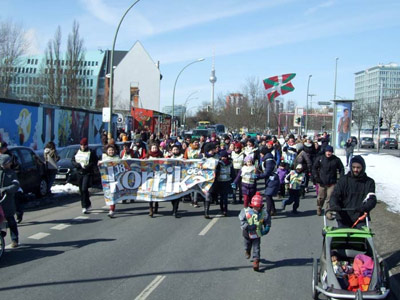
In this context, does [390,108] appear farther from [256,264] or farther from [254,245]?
[256,264]

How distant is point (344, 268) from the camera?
5621 mm

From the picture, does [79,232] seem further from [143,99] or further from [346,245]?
[143,99]

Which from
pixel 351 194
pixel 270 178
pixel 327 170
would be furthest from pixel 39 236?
pixel 327 170

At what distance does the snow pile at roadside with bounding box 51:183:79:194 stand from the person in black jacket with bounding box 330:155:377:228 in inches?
406

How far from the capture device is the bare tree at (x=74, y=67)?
1897 inches

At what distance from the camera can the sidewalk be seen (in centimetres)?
655

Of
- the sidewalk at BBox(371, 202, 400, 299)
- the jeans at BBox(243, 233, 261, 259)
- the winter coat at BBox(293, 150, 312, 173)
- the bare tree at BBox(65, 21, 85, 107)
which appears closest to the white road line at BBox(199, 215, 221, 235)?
the jeans at BBox(243, 233, 261, 259)

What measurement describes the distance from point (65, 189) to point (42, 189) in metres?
1.62

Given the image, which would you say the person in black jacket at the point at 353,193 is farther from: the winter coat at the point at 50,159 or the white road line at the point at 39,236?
the winter coat at the point at 50,159

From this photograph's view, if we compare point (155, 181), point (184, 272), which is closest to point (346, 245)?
point (184, 272)

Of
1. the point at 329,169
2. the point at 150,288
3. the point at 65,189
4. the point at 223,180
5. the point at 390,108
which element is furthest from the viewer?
the point at 390,108

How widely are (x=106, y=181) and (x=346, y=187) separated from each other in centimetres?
667

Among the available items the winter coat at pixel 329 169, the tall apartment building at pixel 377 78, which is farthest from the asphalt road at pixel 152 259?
the tall apartment building at pixel 377 78

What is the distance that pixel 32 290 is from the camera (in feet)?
19.7
